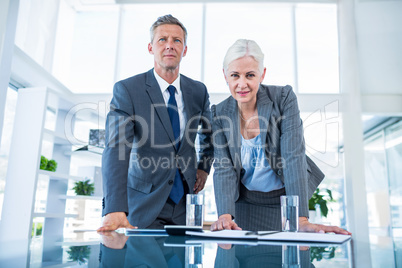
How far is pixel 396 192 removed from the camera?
653cm

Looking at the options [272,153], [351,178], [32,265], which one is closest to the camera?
[32,265]

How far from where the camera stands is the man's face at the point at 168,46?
1791mm

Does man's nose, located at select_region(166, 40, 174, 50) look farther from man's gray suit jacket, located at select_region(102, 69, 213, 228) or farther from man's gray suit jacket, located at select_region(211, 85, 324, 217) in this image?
man's gray suit jacket, located at select_region(211, 85, 324, 217)

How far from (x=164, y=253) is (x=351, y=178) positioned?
19.1ft

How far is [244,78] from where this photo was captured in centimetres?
152

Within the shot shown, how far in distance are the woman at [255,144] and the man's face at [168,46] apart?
35 centimetres

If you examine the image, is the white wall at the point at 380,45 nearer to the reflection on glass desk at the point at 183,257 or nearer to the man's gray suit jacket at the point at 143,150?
the man's gray suit jacket at the point at 143,150

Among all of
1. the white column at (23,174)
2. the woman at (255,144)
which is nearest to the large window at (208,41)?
the white column at (23,174)

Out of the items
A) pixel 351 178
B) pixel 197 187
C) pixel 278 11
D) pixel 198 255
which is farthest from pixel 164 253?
pixel 278 11

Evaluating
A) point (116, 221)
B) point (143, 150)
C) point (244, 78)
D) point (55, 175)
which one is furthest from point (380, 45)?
point (116, 221)

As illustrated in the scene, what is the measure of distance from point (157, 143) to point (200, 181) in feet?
1.04

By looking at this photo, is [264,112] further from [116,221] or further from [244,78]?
[116,221]

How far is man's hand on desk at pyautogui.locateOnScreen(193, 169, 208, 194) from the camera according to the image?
1772 mm

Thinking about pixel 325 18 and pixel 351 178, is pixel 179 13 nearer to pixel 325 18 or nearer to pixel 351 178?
pixel 325 18
